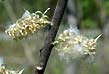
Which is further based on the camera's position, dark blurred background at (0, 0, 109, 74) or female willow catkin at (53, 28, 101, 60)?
dark blurred background at (0, 0, 109, 74)

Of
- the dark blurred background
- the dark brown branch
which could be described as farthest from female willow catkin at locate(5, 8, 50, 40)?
the dark blurred background

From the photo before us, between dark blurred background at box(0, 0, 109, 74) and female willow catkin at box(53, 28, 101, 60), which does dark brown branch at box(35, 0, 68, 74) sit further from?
dark blurred background at box(0, 0, 109, 74)

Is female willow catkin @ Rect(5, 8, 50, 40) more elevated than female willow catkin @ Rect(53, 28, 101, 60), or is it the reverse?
female willow catkin @ Rect(5, 8, 50, 40)

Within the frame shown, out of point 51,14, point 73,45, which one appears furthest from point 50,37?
point 51,14

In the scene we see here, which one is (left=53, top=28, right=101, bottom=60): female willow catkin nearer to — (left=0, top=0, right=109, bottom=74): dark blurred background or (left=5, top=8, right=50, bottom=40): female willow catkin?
(left=5, top=8, right=50, bottom=40): female willow catkin

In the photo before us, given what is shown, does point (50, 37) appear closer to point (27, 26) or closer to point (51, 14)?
point (27, 26)

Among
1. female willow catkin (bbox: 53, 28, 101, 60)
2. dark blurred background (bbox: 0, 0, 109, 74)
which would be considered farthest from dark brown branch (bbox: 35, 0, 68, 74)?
dark blurred background (bbox: 0, 0, 109, 74)

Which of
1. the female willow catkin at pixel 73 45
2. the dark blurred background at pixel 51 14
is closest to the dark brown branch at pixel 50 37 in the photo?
the female willow catkin at pixel 73 45

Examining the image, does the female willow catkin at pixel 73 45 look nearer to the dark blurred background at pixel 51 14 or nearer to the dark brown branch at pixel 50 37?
the dark brown branch at pixel 50 37

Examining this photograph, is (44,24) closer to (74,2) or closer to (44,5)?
(74,2)
